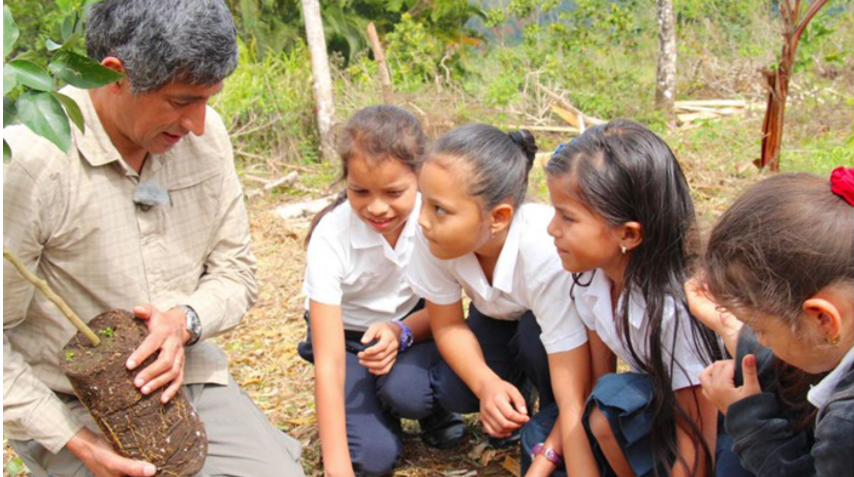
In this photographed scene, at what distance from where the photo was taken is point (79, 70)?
1633mm

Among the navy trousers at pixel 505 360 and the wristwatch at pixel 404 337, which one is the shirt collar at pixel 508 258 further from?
the wristwatch at pixel 404 337

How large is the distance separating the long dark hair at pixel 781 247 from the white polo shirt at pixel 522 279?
68 centimetres

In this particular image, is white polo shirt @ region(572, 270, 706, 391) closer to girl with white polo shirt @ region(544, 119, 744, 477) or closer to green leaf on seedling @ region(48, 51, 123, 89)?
girl with white polo shirt @ region(544, 119, 744, 477)

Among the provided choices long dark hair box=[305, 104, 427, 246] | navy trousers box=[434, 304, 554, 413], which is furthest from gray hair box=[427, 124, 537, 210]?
navy trousers box=[434, 304, 554, 413]

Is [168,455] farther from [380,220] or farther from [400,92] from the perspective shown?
[400,92]

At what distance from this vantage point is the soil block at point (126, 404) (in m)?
1.99

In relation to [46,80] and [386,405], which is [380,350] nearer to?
[386,405]

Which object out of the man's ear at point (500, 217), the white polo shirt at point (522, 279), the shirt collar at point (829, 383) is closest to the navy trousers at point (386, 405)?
the white polo shirt at point (522, 279)

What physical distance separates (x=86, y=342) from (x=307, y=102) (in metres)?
5.76

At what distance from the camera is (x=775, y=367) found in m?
1.88

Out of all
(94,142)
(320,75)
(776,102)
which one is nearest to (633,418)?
(94,142)

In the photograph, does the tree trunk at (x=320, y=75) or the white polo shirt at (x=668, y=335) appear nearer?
the white polo shirt at (x=668, y=335)

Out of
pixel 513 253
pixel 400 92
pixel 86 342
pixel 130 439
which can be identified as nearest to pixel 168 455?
pixel 130 439

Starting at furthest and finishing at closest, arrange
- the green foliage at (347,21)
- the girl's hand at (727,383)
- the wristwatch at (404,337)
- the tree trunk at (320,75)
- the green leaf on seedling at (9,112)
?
the green foliage at (347,21)
the tree trunk at (320,75)
the wristwatch at (404,337)
the girl's hand at (727,383)
the green leaf on seedling at (9,112)
